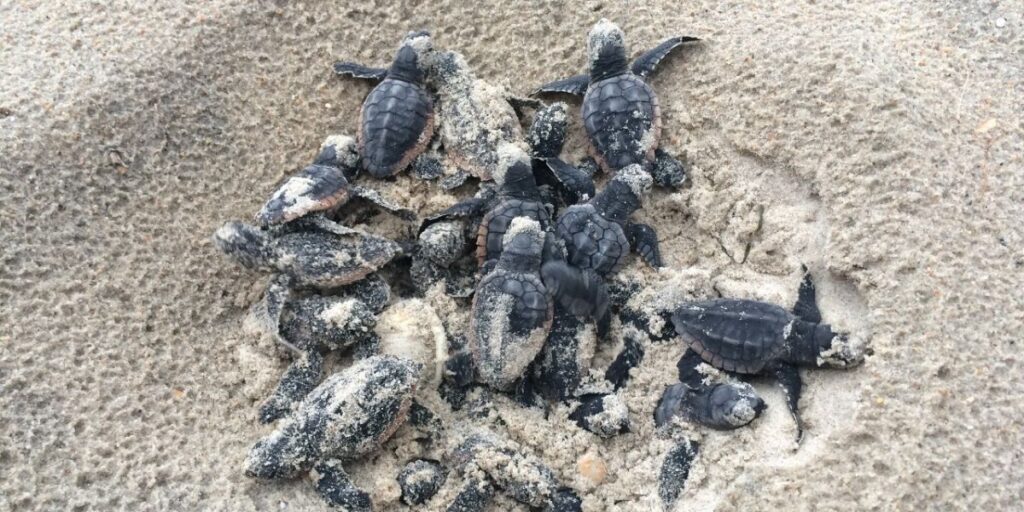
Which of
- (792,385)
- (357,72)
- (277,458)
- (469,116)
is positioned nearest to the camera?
(277,458)

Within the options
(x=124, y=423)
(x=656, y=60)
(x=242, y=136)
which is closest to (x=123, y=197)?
(x=242, y=136)

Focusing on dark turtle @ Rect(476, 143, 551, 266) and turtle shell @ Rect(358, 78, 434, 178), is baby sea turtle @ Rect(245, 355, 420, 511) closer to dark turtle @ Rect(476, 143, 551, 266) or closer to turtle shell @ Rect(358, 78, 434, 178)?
dark turtle @ Rect(476, 143, 551, 266)

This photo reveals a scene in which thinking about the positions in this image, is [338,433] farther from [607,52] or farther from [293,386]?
[607,52]

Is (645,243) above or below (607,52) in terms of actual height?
below

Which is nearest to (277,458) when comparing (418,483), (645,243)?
(418,483)

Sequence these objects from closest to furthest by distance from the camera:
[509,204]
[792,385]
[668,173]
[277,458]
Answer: [277,458] < [792,385] < [509,204] < [668,173]

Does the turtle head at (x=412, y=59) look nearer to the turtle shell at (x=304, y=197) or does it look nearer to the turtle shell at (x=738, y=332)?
the turtle shell at (x=304, y=197)

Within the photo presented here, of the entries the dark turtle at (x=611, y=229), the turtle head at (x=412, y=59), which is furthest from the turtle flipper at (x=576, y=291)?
the turtle head at (x=412, y=59)
